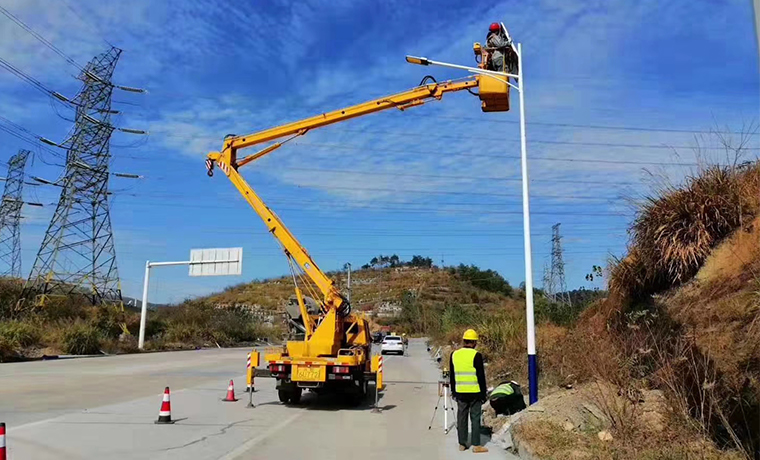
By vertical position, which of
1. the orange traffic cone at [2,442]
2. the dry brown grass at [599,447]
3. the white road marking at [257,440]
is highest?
the orange traffic cone at [2,442]

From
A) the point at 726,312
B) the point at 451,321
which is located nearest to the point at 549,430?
the point at 726,312

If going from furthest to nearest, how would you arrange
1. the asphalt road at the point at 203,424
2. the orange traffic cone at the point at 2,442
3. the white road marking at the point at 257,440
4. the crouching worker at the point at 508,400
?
the crouching worker at the point at 508,400, the asphalt road at the point at 203,424, the white road marking at the point at 257,440, the orange traffic cone at the point at 2,442

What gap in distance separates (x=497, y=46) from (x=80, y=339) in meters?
30.7

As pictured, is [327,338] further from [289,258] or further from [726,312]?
[726,312]

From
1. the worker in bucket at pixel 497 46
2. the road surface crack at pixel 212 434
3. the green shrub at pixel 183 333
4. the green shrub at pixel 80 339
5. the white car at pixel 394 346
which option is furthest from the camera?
the green shrub at pixel 183 333

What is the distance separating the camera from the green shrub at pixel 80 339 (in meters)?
33.1

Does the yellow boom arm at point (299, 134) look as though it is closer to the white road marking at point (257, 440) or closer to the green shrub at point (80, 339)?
the white road marking at point (257, 440)

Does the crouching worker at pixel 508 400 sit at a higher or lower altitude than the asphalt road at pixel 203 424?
higher

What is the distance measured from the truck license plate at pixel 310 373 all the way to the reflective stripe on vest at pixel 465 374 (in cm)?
477

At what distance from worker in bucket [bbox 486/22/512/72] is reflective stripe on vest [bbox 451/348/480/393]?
6382mm

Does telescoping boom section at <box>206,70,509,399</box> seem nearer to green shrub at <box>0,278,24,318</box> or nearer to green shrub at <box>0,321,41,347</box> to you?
green shrub at <box>0,321,41,347</box>

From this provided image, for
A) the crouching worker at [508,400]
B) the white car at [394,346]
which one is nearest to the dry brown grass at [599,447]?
the crouching worker at [508,400]

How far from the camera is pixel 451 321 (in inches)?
1547

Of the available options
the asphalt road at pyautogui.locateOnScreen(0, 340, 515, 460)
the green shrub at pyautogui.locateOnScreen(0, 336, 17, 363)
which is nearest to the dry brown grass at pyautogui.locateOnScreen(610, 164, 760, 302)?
the asphalt road at pyautogui.locateOnScreen(0, 340, 515, 460)
